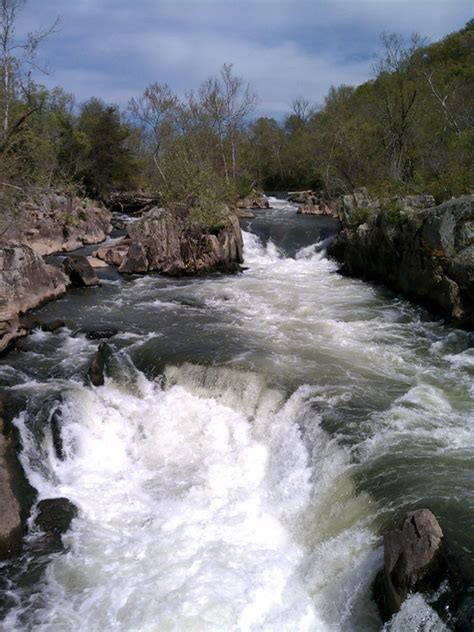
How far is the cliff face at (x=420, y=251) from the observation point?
43.6ft

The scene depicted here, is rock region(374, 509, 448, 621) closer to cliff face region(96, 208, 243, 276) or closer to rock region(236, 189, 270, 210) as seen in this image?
cliff face region(96, 208, 243, 276)

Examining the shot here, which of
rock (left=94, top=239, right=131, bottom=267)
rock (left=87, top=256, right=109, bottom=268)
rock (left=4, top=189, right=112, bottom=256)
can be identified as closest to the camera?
rock (left=4, top=189, right=112, bottom=256)

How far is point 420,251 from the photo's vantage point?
14930 mm

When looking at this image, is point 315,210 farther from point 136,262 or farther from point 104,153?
point 136,262

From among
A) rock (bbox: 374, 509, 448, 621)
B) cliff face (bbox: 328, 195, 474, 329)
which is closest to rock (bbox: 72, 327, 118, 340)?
cliff face (bbox: 328, 195, 474, 329)

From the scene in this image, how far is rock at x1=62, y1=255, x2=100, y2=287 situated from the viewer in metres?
18.1

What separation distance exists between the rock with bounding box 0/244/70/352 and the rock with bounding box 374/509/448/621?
1041cm

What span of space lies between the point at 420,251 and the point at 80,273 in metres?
11.2

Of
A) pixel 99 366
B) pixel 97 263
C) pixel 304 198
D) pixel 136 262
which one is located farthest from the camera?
pixel 304 198

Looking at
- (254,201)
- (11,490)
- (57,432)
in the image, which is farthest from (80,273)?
(254,201)

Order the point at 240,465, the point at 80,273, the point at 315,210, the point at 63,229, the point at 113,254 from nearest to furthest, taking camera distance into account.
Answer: the point at 240,465
the point at 80,273
the point at 113,254
the point at 63,229
the point at 315,210

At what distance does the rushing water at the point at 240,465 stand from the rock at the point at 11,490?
0.19 metres

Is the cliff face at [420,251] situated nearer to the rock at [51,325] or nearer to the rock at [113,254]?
the rock at [113,254]

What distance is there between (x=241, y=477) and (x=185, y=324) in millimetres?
6078
